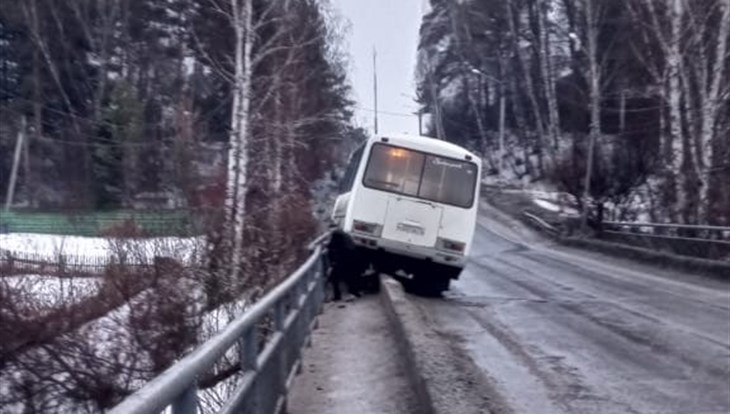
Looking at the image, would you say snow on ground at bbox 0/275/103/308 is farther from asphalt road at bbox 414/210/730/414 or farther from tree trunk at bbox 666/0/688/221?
tree trunk at bbox 666/0/688/221

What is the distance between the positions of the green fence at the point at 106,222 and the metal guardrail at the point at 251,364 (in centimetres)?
811

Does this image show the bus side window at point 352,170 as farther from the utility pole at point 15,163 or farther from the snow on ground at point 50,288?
the utility pole at point 15,163

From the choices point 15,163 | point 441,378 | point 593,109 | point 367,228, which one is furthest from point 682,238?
point 15,163

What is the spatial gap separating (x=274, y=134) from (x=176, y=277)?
19314 millimetres

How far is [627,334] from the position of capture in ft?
51.7

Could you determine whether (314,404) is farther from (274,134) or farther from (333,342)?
(274,134)

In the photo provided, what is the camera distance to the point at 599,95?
181 ft

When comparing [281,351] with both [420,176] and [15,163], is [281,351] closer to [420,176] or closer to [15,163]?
[420,176]

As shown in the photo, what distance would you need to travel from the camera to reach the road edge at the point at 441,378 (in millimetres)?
8797

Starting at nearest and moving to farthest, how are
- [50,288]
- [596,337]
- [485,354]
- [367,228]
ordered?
[485,354], [596,337], [50,288], [367,228]

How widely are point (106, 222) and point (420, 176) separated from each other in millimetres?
10767

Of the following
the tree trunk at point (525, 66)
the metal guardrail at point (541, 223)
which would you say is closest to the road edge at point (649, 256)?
the metal guardrail at point (541, 223)

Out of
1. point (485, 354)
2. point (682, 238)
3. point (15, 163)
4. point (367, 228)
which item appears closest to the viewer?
point (485, 354)

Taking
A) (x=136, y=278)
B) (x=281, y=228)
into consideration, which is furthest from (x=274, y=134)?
(x=136, y=278)
